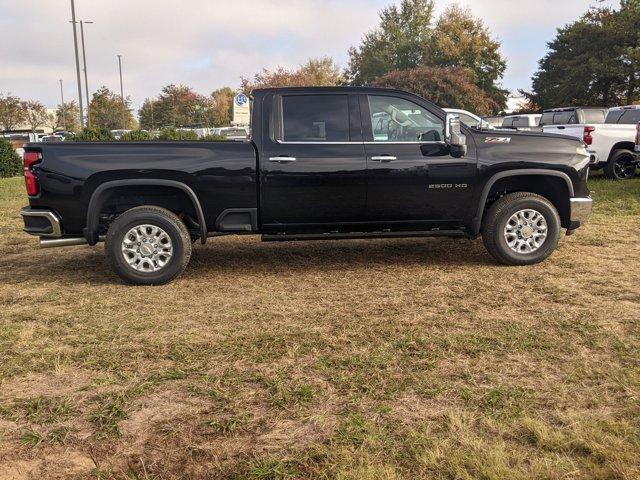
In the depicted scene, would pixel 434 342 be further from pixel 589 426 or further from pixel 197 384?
pixel 197 384

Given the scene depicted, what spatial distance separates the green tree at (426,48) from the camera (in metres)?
48.6

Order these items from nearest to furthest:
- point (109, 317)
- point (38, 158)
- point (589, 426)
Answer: point (589, 426)
point (109, 317)
point (38, 158)

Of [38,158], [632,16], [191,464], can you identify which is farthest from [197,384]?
[632,16]

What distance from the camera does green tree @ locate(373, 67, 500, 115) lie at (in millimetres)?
40562

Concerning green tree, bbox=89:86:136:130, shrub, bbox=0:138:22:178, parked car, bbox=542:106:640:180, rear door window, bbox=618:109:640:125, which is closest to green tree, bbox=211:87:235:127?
green tree, bbox=89:86:136:130

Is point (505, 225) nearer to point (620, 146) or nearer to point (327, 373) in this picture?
point (327, 373)

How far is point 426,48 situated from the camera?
1991 inches

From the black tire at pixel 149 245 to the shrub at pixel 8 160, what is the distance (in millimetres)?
16808

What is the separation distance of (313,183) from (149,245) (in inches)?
65.4

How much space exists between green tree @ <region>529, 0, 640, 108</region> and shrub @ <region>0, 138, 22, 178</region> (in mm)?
30551

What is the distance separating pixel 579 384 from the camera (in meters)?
3.19

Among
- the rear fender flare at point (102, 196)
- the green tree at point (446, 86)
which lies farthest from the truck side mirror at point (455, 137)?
the green tree at point (446, 86)

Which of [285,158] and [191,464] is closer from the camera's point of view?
[191,464]

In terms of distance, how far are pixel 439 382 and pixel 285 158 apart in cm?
287
